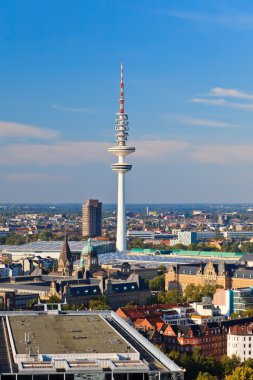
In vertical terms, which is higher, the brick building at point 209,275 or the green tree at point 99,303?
the brick building at point 209,275

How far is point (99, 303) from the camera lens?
11062 centimetres

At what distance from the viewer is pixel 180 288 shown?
141 metres

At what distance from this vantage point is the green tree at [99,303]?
106m

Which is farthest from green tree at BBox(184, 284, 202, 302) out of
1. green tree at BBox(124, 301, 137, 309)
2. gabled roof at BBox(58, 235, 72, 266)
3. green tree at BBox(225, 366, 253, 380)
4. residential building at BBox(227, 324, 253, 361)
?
green tree at BBox(225, 366, 253, 380)

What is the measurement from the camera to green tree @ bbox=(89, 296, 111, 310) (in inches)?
4171

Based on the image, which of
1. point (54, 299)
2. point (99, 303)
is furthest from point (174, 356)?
point (54, 299)

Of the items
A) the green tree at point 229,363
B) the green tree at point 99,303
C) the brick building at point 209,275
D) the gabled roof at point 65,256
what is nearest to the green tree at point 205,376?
the green tree at point 229,363

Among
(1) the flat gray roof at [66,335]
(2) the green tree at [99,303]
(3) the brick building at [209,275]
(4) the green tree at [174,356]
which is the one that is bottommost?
Result: (4) the green tree at [174,356]

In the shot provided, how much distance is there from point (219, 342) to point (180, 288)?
54.5 meters

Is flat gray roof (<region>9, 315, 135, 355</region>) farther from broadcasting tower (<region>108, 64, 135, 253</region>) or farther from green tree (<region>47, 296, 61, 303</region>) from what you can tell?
broadcasting tower (<region>108, 64, 135, 253</region>)

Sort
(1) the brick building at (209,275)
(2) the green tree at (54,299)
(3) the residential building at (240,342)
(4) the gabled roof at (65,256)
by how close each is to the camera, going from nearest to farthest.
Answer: (3) the residential building at (240,342), (2) the green tree at (54,299), (1) the brick building at (209,275), (4) the gabled roof at (65,256)

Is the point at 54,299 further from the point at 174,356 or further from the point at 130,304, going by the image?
the point at 174,356

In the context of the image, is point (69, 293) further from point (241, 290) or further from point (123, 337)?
point (123, 337)

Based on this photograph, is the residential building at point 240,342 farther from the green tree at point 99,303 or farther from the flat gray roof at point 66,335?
the green tree at point 99,303
